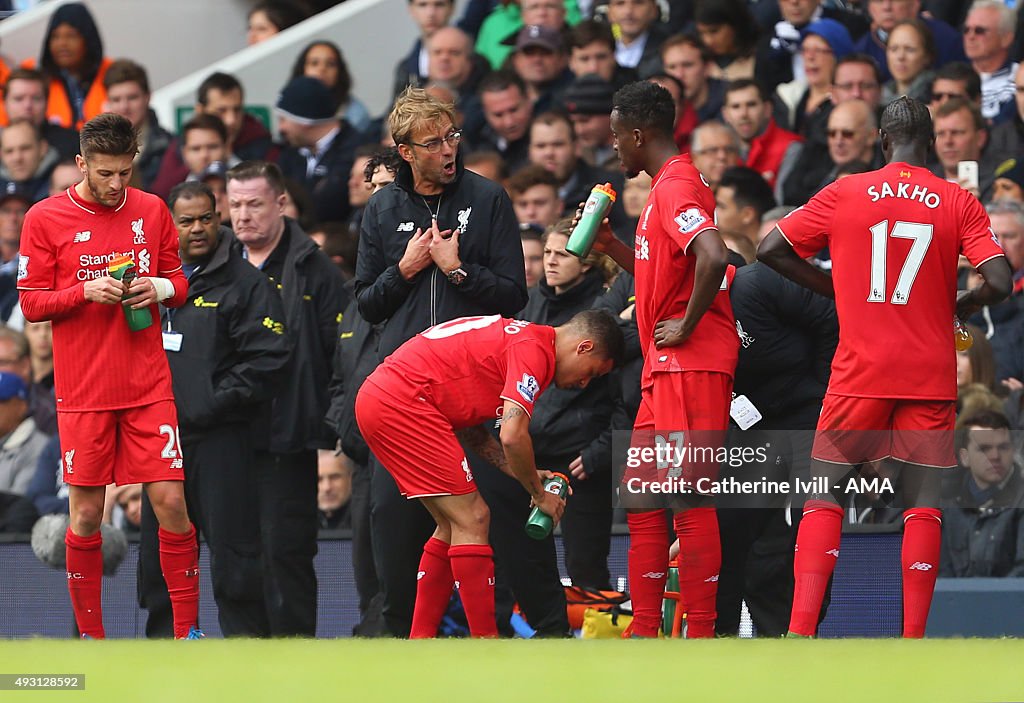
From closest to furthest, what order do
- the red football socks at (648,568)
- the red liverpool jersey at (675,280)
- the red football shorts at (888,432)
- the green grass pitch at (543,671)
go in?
the green grass pitch at (543,671) → the red football shorts at (888,432) → the red liverpool jersey at (675,280) → the red football socks at (648,568)

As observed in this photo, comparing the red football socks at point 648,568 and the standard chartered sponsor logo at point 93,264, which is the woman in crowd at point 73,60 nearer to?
the standard chartered sponsor logo at point 93,264

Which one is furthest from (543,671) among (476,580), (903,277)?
(903,277)

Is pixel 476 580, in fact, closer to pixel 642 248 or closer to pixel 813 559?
pixel 813 559

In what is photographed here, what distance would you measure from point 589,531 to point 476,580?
1639mm

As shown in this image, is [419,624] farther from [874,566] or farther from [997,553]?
[997,553]

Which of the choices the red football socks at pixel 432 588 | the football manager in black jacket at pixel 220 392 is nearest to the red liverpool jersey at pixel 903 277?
the red football socks at pixel 432 588

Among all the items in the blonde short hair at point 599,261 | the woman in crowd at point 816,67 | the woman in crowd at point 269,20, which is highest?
the woman in crowd at point 269,20

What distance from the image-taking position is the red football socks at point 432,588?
7301 mm

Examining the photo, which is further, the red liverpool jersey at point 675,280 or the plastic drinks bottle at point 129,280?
the plastic drinks bottle at point 129,280

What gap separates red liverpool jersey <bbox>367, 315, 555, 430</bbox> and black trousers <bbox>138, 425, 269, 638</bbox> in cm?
152

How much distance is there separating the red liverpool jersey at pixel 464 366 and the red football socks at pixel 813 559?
1.16 meters

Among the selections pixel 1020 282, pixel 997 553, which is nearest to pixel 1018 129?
pixel 1020 282

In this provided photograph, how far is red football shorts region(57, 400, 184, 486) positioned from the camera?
7582mm

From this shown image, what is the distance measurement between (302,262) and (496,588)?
6.32ft
